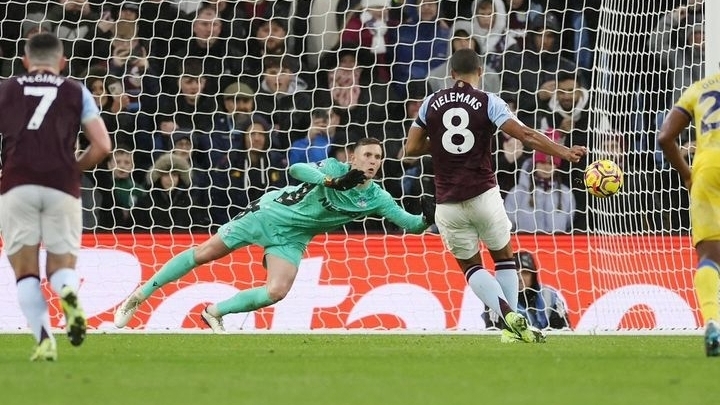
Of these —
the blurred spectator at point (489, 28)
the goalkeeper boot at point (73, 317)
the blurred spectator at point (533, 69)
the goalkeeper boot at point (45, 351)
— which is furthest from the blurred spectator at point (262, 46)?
the goalkeeper boot at point (73, 317)

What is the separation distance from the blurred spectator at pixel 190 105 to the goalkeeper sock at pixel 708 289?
7.57 meters

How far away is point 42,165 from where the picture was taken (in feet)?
25.8

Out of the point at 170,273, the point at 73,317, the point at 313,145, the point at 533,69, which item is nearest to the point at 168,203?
the point at 313,145

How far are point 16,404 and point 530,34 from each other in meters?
10.3

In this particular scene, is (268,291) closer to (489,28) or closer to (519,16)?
(489,28)

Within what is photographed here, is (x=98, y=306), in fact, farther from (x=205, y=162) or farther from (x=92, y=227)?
(x=205, y=162)

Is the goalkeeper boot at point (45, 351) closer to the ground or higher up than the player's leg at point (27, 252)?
closer to the ground

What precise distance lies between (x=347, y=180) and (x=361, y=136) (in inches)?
183

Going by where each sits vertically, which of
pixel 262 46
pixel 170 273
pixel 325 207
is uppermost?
pixel 262 46

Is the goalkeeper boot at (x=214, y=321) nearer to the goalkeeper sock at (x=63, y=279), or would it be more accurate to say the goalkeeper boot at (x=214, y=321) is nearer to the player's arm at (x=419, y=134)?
the player's arm at (x=419, y=134)

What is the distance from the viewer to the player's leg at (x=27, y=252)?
7.90 m

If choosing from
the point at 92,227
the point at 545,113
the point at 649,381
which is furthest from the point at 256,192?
the point at 649,381

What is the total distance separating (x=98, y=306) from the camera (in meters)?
13.1

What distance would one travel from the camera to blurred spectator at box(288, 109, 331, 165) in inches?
582
